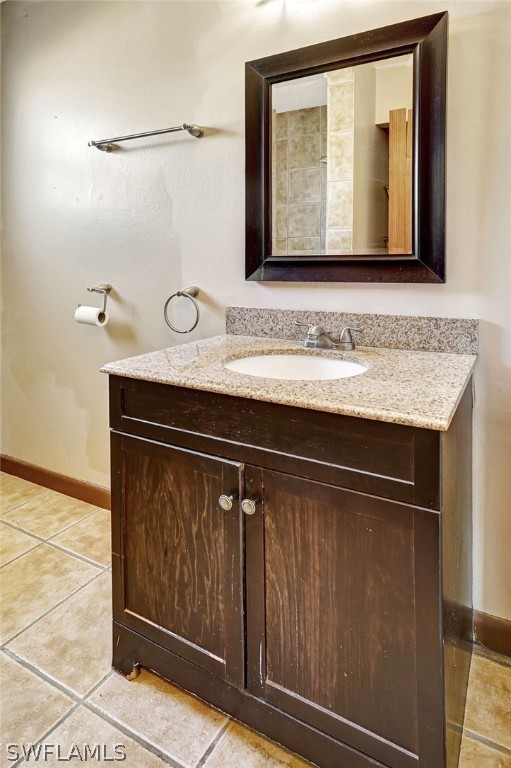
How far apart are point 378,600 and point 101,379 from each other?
5.41ft

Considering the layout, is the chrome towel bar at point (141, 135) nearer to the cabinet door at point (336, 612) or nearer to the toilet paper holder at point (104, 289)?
the toilet paper holder at point (104, 289)

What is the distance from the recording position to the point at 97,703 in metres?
1.30

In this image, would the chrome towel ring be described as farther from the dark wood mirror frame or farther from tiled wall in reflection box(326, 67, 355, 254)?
tiled wall in reflection box(326, 67, 355, 254)

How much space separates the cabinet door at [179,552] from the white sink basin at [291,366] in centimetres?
37

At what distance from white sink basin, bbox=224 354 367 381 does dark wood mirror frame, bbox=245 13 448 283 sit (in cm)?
27

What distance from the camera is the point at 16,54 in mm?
2326

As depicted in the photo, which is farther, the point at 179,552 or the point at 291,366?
the point at 291,366

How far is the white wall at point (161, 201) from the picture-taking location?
4.32 feet

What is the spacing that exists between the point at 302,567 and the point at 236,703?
0.43 meters

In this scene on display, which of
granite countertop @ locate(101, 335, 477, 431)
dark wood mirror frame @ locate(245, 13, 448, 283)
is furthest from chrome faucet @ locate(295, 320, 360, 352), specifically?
dark wood mirror frame @ locate(245, 13, 448, 283)

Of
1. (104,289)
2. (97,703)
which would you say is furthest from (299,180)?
(97,703)

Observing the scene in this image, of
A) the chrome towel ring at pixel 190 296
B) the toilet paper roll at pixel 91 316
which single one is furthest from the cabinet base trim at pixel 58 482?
the chrome towel ring at pixel 190 296

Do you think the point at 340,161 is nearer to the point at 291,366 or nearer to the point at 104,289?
the point at 291,366

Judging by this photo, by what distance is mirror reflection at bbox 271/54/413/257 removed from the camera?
1383mm
